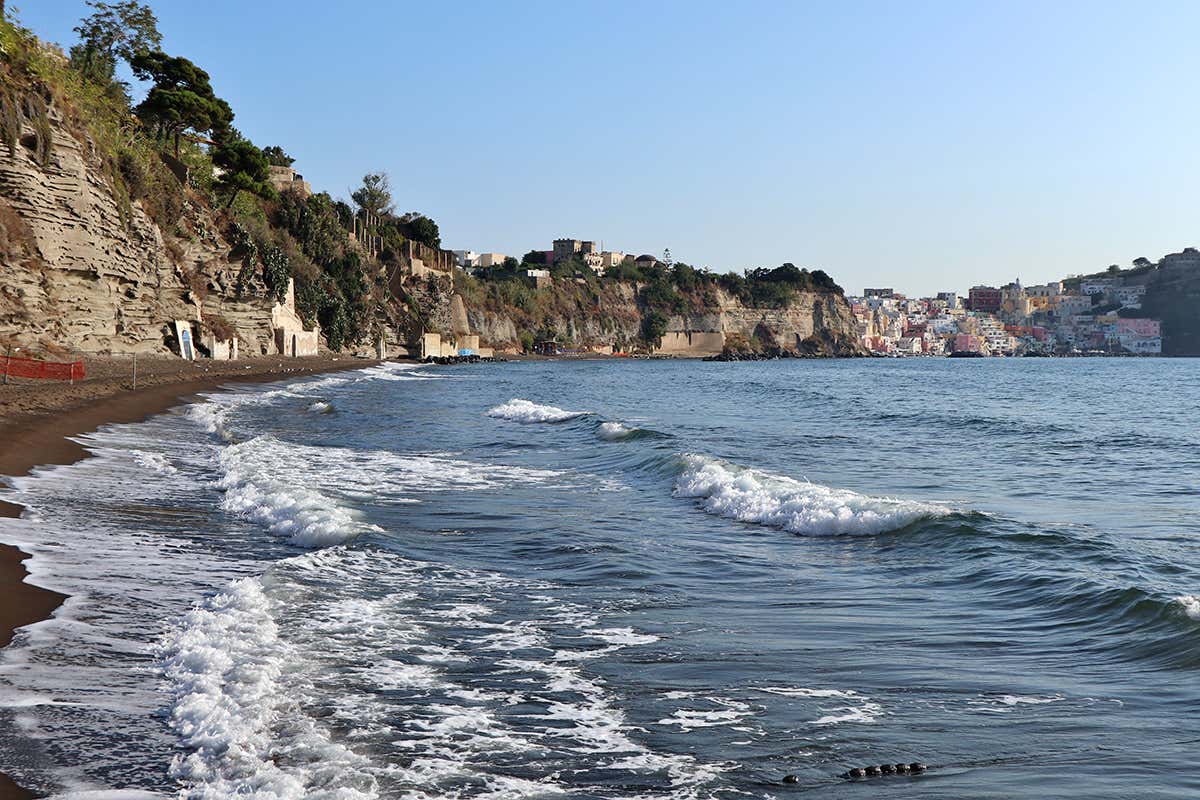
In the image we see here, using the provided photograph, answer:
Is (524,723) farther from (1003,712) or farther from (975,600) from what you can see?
(975,600)

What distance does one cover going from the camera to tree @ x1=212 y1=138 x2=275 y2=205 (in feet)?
230

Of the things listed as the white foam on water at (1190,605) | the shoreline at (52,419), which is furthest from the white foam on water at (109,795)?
the white foam on water at (1190,605)

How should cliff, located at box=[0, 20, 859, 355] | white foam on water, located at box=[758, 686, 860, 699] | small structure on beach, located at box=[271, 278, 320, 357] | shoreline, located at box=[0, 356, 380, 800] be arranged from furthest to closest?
small structure on beach, located at box=[271, 278, 320, 357]
cliff, located at box=[0, 20, 859, 355]
shoreline, located at box=[0, 356, 380, 800]
white foam on water, located at box=[758, 686, 860, 699]

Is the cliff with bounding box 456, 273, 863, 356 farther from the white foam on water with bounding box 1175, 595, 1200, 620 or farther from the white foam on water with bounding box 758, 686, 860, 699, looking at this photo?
the white foam on water with bounding box 758, 686, 860, 699

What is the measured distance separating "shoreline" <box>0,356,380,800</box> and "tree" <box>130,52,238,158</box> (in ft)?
71.9

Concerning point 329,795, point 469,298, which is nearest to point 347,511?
point 329,795

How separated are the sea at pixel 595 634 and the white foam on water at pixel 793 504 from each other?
5 cm

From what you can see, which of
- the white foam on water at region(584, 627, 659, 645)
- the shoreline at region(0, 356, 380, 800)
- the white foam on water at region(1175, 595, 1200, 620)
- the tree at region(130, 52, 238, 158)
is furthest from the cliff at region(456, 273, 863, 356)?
the white foam on water at region(1175, 595, 1200, 620)

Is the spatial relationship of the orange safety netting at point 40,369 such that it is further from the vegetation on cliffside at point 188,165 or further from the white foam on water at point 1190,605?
the white foam on water at point 1190,605

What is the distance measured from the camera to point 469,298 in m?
127

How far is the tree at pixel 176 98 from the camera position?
57.6 metres

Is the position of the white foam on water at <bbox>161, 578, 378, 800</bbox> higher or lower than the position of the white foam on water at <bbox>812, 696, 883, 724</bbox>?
higher

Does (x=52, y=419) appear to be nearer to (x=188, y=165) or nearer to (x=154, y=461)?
(x=154, y=461)

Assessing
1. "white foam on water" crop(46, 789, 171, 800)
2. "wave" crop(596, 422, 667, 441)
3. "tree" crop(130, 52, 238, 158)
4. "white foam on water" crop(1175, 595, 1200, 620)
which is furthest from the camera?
"tree" crop(130, 52, 238, 158)
